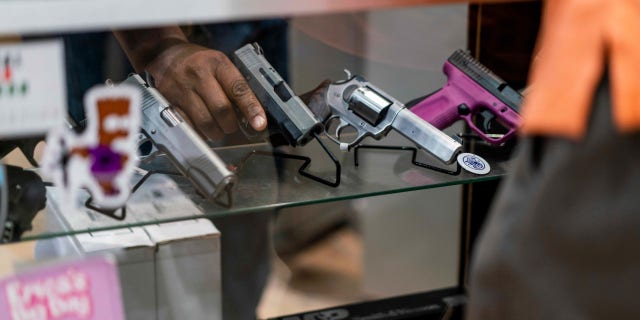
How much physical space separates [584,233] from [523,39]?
1.93 ft

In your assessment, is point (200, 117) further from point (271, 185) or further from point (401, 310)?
point (401, 310)

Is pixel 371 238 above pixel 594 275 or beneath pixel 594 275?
beneath

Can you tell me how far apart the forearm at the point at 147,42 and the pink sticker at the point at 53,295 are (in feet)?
0.69

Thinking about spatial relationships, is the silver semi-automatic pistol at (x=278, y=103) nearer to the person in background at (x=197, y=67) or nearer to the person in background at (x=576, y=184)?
the person in background at (x=197, y=67)

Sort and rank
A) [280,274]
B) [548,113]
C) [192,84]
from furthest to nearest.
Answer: [280,274]
[192,84]
[548,113]

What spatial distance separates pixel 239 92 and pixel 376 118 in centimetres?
16

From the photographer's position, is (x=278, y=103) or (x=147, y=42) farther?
(x=278, y=103)

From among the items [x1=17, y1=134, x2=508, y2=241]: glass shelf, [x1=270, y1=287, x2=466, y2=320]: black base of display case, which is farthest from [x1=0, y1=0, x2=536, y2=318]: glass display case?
[x1=270, y1=287, x2=466, y2=320]: black base of display case

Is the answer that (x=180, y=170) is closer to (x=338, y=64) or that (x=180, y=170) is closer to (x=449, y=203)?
(x=338, y=64)

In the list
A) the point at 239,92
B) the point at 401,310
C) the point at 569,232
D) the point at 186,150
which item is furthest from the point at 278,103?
the point at 569,232

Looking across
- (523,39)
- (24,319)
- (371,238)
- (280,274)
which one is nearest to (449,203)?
(523,39)

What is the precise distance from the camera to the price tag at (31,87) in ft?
2.19

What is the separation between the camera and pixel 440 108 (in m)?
1.05

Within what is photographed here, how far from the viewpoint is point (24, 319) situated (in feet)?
2.57
